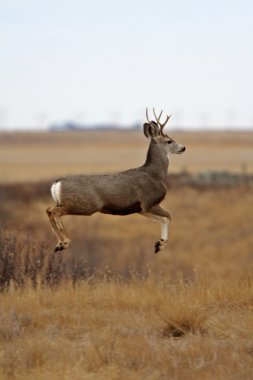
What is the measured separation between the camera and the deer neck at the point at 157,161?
9844 mm

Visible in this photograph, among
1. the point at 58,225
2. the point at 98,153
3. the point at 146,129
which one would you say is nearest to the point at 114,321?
the point at 146,129

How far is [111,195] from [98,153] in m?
111

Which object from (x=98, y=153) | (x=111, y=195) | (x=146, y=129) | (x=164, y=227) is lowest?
(x=98, y=153)

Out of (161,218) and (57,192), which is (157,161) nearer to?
(161,218)

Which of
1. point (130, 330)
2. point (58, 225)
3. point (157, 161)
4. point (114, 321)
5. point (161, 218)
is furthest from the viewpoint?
point (114, 321)

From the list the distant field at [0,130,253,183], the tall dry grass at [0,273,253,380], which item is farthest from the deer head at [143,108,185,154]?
the distant field at [0,130,253,183]

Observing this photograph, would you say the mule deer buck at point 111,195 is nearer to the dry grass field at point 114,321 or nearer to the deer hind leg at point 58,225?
the deer hind leg at point 58,225

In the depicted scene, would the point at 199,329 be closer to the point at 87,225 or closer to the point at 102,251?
the point at 102,251

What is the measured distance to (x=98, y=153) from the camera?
11975 centimetres

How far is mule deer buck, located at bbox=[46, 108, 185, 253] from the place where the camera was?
9227 millimetres

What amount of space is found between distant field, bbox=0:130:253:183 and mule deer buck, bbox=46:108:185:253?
63384 mm

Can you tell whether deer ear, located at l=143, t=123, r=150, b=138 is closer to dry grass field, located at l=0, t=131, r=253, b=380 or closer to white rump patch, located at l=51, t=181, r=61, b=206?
white rump patch, located at l=51, t=181, r=61, b=206

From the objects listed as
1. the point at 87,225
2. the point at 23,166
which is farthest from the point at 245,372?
the point at 23,166

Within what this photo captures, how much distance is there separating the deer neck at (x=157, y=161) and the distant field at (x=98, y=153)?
63070 mm
